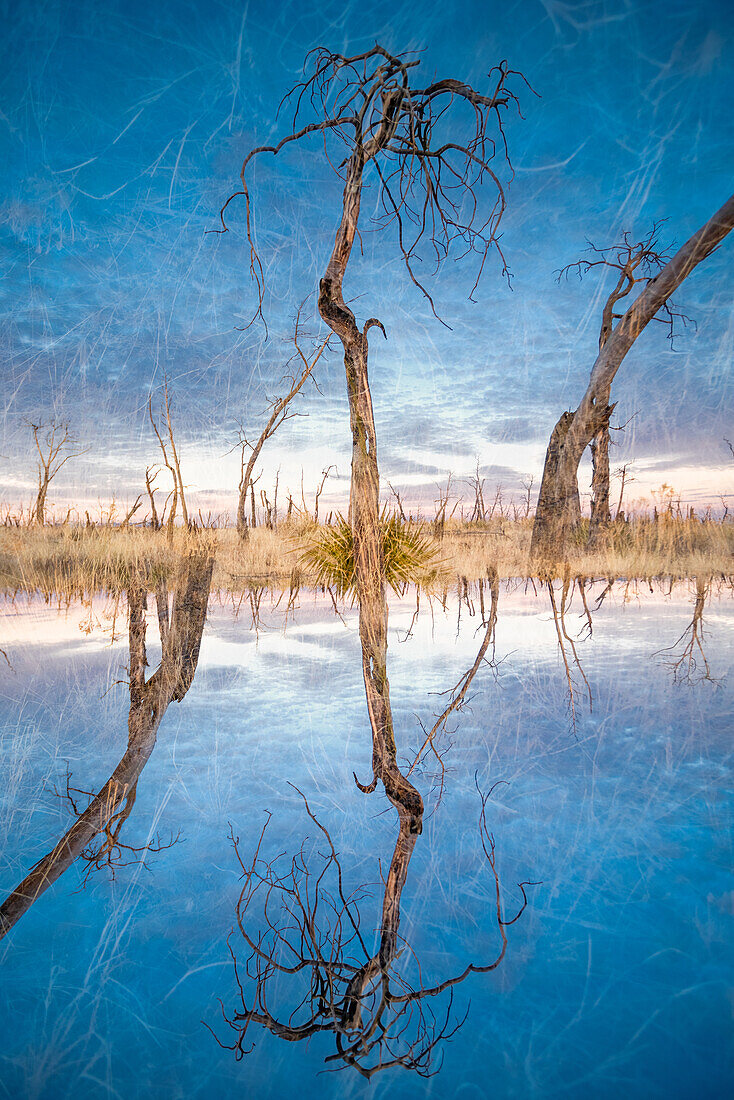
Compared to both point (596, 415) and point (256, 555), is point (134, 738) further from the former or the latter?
point (596, 415)

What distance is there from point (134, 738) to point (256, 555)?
8.26ft

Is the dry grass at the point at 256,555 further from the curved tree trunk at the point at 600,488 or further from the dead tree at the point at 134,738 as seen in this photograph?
the dead tree at the point at 134,738

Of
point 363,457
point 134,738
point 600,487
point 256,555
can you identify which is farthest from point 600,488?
point 134,738

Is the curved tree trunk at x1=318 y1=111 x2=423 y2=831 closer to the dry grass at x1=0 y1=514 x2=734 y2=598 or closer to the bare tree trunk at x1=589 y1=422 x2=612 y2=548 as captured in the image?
the dry grass at x1=0 y1=514 x2=734 y2=598

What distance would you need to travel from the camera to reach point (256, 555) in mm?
4934

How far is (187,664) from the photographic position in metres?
2.94

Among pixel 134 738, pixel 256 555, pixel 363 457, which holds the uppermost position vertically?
pixel 363 457

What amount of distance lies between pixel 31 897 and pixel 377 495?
1.96 metres

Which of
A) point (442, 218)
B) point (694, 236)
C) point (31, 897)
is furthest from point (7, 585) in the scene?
point (694, 236)

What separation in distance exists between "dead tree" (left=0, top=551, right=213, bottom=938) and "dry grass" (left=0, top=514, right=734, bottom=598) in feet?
2.45

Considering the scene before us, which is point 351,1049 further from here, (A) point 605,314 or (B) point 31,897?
(A) point 605,314

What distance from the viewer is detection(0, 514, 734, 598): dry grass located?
443 cm

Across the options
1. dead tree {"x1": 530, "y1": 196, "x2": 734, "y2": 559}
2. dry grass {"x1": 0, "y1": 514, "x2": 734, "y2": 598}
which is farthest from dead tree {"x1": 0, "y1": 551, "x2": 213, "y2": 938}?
dead tree {"x1": 530, "y1": 196, "x2": 734, "y2": 559}

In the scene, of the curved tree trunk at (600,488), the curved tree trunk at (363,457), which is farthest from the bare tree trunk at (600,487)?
the curved tree trunk at (363,457)
